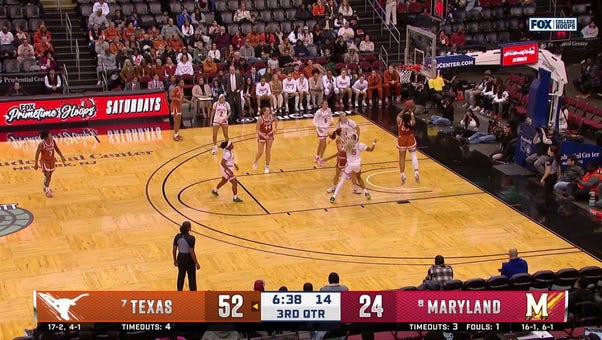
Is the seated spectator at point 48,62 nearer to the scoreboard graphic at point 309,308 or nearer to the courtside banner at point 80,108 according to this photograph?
the courtside banner at point 80,108

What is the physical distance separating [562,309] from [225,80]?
18.1m

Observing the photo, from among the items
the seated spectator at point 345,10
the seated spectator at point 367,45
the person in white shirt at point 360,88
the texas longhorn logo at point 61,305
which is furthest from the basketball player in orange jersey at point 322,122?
the seated spectator at point 345,10

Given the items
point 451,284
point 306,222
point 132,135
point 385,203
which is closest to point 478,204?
point 385,203

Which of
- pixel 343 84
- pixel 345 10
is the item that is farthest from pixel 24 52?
pixel 345 10

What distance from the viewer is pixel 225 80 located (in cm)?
3092

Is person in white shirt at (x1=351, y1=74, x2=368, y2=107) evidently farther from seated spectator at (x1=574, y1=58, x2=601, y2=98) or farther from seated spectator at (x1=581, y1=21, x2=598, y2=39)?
seated spectator at (x1=581, y1=21, x2=598, y2=39)

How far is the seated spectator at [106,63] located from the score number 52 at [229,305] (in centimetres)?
1851

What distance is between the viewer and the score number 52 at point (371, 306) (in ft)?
47.4

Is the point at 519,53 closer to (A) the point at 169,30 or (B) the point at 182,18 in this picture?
(A) the point at 169,30

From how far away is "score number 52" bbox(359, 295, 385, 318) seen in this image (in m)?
14.4

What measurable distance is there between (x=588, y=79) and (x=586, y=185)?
495 inches

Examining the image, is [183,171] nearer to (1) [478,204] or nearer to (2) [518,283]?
(1) [478,204]

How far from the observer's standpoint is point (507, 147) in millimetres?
25719

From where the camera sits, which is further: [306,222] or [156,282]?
[306,222]
